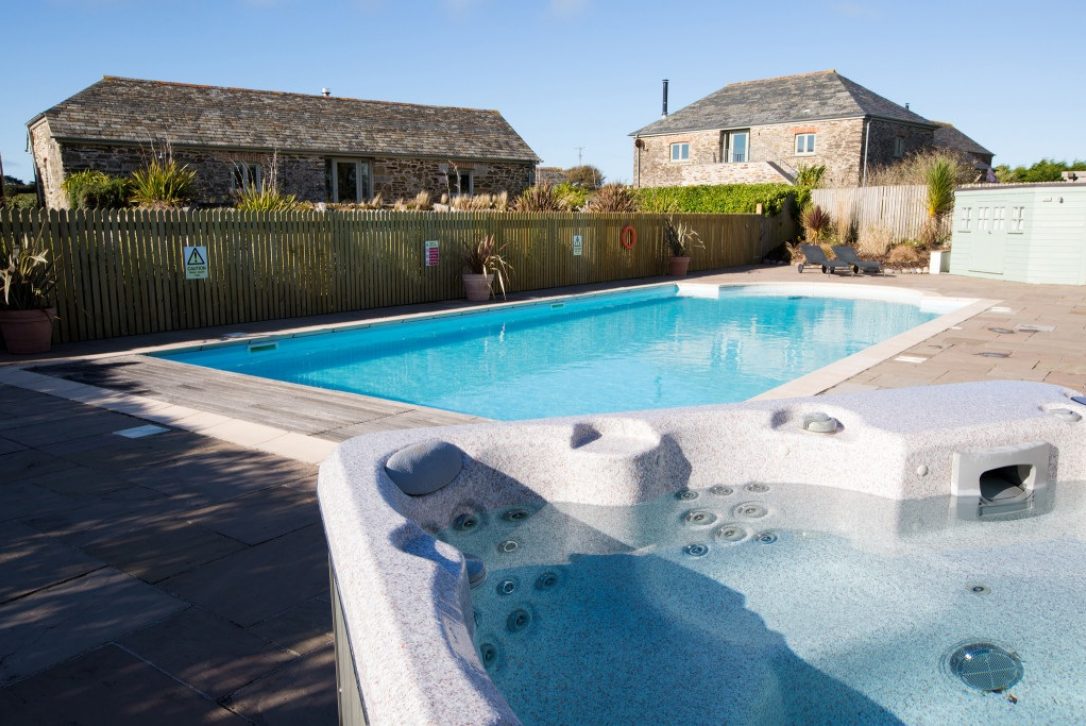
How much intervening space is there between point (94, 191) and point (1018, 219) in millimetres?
18985

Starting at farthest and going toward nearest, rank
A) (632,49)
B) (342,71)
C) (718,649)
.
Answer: (342,71), (632,49), (718,649)

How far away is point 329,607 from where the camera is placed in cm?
260

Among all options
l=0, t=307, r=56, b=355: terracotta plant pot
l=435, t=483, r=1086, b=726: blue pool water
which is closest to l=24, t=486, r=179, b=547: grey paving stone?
l=435, t=483, r=1086, b=726: blue pool water

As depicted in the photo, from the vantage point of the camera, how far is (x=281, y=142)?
20.2m

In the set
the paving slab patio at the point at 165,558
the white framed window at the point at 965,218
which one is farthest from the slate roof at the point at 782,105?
the paving slab patio at the point at 165,558

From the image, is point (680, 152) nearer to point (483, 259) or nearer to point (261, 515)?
point (483, 259)

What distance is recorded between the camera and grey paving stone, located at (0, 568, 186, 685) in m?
2.29

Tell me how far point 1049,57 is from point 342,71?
21.1 metres

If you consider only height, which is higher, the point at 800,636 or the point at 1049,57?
the point at 1049,57

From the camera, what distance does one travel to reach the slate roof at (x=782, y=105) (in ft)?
87.9

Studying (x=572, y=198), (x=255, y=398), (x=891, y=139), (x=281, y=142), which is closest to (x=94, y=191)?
(x=281, y=142)

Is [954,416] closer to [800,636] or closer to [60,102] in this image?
[800,636]

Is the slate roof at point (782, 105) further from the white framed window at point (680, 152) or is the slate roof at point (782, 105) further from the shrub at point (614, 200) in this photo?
the shrub at point (614, 200)

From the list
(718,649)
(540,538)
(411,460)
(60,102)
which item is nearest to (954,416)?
(718,649)
